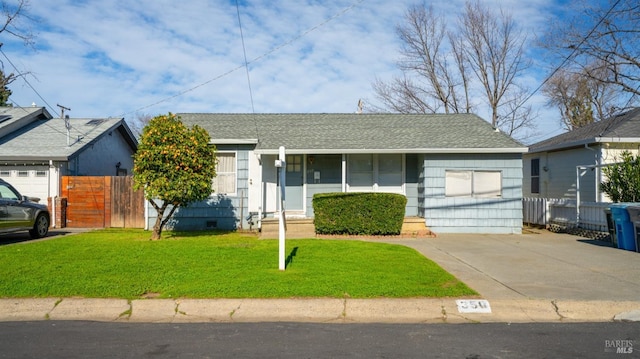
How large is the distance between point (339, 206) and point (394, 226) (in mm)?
1733

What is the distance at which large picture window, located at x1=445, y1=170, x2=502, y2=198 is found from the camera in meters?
15.9

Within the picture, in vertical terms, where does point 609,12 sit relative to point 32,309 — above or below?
above

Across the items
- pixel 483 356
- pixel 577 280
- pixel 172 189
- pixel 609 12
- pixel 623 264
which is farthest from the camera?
pixel 609 12

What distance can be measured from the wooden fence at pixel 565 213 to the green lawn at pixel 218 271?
706 centimetres

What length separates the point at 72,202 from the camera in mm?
17688

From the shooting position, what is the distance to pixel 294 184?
54.9 feet

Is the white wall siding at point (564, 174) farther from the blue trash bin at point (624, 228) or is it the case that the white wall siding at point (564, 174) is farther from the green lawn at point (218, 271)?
the green lawn at point (218, 271)

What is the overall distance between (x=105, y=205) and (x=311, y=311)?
522 inches

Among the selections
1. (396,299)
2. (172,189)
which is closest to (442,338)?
(396,299)

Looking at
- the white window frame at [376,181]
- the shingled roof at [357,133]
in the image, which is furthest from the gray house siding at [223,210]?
the white window frame at [376,181]

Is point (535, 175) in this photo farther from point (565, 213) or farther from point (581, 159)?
point (565, 213)

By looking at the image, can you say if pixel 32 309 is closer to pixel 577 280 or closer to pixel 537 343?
pixel 537 343

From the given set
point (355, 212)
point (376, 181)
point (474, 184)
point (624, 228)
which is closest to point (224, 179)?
point (355, 212)

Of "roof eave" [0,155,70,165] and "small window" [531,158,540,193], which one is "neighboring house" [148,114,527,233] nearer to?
"roof eave" [0,155,70,165]
